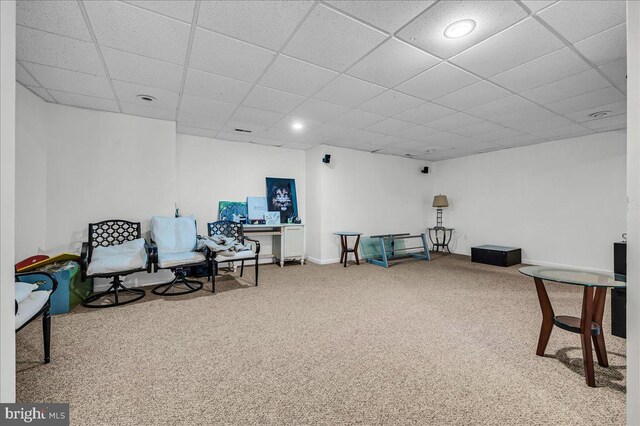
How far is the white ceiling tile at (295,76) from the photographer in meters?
2.48

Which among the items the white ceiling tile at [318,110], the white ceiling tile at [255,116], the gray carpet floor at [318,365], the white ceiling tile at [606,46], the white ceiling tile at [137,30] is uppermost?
the white ceiling tile at [255,116]

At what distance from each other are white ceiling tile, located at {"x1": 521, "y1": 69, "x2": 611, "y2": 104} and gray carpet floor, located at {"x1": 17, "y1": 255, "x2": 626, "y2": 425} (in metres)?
2.45

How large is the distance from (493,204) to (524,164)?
1039 mm

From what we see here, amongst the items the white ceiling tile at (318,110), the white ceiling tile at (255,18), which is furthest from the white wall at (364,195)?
the white ceiling tile at (255,18)

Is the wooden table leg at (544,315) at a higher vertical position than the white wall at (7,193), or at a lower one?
lower

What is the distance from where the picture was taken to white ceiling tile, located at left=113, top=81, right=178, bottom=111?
294 centimetres

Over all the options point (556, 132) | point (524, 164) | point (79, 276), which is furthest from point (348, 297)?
point (524, 164)

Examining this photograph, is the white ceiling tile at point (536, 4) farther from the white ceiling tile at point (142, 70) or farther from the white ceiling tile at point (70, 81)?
the white ceiling tile at point (70, 81)

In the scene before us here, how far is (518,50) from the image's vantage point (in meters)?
2.24

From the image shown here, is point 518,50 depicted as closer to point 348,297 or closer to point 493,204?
point 348,297

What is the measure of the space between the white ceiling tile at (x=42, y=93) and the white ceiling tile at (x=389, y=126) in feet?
13.7

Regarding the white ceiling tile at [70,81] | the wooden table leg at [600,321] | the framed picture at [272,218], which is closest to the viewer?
the wooden table leg at [600,321]

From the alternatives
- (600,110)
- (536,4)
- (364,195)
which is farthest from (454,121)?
(364,195)

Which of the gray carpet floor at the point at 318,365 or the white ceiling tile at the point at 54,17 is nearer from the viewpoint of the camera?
the gray carpet floor at the point at 318,365
